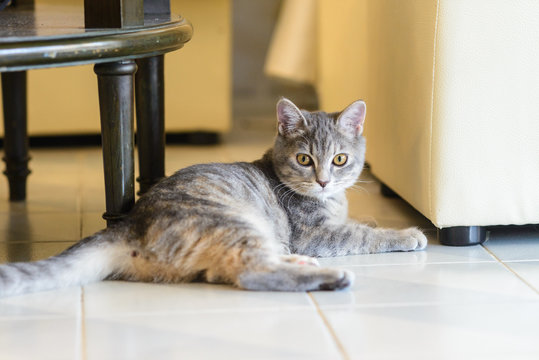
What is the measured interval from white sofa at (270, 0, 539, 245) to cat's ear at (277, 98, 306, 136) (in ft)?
1.03

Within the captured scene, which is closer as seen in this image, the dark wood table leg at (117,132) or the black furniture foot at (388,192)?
the dark wood table leg at (117,132)

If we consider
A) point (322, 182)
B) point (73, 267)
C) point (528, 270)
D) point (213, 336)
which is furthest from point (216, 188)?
point (528, 270)

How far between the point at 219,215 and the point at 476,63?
2.39 ft

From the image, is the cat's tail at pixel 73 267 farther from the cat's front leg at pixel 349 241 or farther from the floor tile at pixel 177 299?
the cat's front leg at pixel 349 241

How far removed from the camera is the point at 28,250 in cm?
213

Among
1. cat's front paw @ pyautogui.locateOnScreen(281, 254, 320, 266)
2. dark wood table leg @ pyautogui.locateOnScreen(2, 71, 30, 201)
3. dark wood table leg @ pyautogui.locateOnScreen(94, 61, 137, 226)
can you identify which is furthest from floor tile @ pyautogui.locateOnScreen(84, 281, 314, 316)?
dark wood table leg @ pyautogui.locateOnScreen(2, 71, 30, 201)

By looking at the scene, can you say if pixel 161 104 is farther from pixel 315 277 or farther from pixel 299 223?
pixel 315 277

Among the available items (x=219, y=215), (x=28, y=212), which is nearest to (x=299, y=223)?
(x=219, y=215)

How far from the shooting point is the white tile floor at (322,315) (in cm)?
145

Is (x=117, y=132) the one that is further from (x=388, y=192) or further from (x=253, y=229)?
(x=388, y=192)

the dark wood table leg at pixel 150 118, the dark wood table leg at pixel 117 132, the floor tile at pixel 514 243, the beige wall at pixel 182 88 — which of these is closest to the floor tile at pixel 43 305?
the dark wood table leg at pixel 117 132

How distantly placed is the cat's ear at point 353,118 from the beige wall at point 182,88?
5.02 feet

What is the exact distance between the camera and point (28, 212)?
2537 mm

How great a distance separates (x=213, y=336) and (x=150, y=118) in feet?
2.93
